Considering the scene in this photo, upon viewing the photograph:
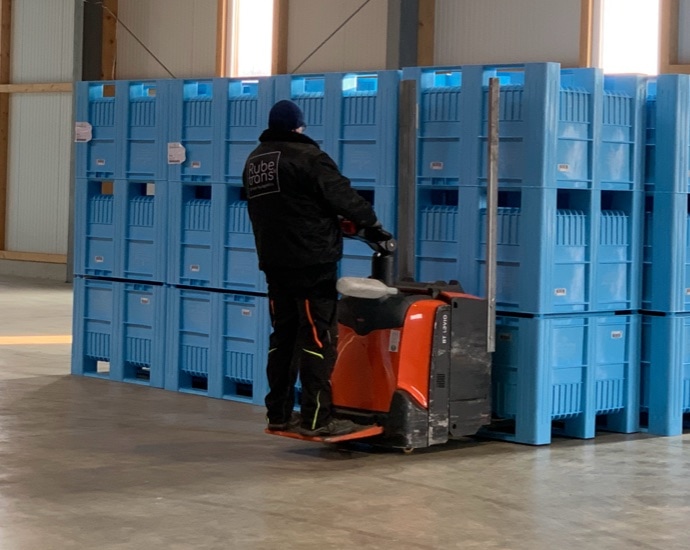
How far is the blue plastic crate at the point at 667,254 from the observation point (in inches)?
299

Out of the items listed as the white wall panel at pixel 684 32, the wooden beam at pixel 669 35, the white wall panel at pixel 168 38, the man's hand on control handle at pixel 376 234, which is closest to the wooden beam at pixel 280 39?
the white wall panel at pixel 168 38

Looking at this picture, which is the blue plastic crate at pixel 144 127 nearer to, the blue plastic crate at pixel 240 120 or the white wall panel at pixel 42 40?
the blue plastic crate at pixel 240 120

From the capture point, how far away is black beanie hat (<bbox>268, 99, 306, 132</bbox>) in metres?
6.71

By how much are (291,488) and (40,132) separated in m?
15.4

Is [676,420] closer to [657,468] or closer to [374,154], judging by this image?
[657,468]

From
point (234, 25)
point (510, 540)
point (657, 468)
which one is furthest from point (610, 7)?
point (510, 540)

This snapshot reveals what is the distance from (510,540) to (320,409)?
1.78m

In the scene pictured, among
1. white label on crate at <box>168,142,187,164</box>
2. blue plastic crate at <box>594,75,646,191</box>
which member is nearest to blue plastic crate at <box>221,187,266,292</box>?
white label on crate at <box>168,142,187,164</box>

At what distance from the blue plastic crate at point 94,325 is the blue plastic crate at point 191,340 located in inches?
24.5

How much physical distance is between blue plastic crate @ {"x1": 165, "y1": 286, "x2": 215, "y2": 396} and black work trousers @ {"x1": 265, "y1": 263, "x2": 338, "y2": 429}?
1.92 m

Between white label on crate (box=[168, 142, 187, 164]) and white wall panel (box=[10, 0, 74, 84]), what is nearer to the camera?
white label on crate (box=[168, 142, 187, 164])

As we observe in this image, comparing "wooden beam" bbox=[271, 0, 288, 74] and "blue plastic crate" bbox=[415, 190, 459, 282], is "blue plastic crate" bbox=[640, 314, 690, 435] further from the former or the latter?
"wooden beam" bbox=[271, 0, 288, 74]

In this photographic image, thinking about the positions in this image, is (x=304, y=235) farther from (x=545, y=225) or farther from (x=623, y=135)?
(x=623, y=135)

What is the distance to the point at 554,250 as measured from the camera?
7137 mm
